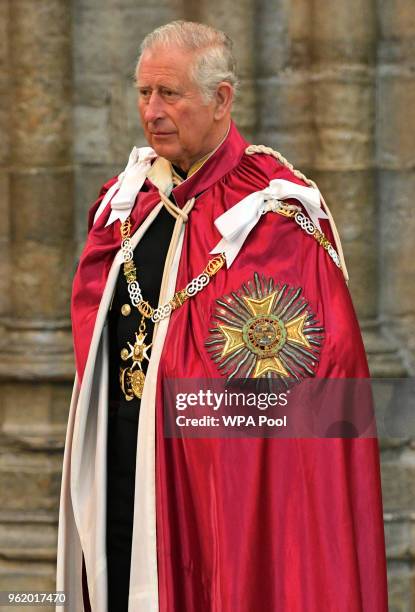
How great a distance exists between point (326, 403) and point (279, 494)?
0.74 ft

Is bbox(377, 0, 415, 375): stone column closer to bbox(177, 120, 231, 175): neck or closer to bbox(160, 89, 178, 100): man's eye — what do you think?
bbox(177, 120, 231, 175): neck

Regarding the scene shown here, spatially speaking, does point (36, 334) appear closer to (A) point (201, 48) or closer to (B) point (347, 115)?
(B) point (347, 115)

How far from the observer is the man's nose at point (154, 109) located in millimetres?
3021

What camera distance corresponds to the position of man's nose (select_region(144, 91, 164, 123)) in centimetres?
302

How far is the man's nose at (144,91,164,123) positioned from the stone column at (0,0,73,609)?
1.68 meters

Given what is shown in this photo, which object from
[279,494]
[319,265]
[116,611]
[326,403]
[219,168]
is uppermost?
[219,168]

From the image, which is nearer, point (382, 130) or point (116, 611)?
point (116, 611)

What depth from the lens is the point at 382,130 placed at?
468 cm

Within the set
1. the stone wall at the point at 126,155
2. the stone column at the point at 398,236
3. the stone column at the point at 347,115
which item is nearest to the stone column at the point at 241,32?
the stone wall at the point at 126,155

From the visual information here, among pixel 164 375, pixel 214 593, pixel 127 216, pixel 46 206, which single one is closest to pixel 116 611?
pixel 214 593

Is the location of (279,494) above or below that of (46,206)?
below

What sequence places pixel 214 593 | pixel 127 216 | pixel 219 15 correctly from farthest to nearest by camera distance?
pixel 219 15 → pixel 127 216 → pixel 214 593

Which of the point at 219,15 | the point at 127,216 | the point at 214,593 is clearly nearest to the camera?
the point at 214,593

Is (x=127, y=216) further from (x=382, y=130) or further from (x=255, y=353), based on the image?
(x=382, y=130)
